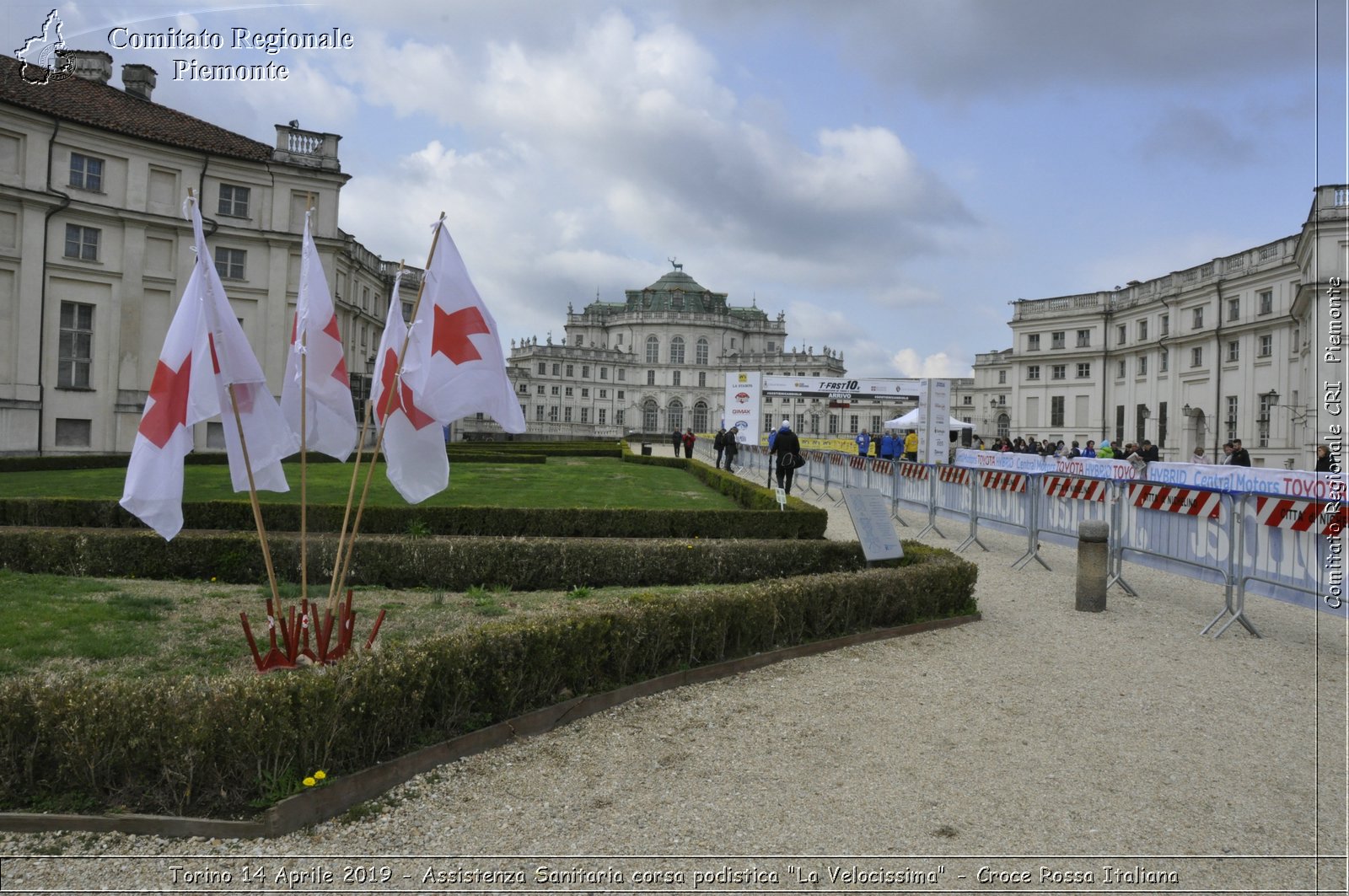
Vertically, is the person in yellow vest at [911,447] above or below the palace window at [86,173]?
below

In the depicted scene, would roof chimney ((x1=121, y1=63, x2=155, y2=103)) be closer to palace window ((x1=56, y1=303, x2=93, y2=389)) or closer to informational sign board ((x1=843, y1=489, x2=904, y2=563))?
palace window ((x1=56, y1=303, x2=93, y2=389))

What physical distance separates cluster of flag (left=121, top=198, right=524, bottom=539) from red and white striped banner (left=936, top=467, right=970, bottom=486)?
37.2 feet

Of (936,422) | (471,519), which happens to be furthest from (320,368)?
(936,422)

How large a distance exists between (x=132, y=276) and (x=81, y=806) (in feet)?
113

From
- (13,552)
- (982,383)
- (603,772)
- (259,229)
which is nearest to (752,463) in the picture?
(259,229)

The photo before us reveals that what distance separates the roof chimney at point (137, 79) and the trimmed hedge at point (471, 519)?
31641 mm

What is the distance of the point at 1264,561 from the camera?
841 centimetres

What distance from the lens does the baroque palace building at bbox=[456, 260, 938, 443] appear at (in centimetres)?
9956

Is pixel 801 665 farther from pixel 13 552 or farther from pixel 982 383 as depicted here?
pixel 982 383

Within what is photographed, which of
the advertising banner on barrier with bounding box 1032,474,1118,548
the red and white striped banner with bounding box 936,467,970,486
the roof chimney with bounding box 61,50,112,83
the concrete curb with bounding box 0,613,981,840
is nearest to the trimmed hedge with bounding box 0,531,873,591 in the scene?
the concrete curb with bounding box 0,613,981,840

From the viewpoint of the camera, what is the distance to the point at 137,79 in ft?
120

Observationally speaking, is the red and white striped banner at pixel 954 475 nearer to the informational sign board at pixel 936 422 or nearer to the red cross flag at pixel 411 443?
the informational sign board at pixel 936 422

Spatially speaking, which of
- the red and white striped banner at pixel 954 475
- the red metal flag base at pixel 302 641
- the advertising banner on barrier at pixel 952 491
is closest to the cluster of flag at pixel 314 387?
the red metal flag base at pixel 302 641

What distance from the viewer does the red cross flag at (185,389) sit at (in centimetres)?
514
